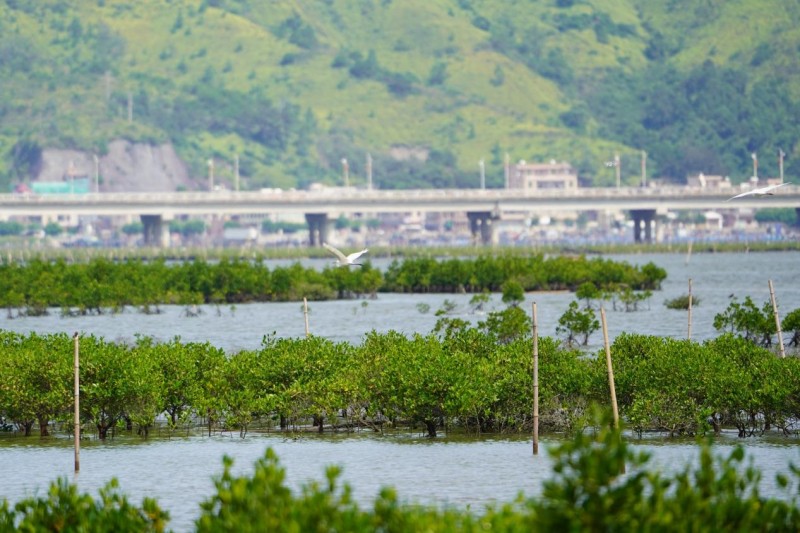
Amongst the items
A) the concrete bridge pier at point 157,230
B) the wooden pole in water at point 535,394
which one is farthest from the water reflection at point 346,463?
the concrete bridge pier at point 157,230

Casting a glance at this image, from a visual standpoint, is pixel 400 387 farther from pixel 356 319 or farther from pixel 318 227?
pixel 318 227

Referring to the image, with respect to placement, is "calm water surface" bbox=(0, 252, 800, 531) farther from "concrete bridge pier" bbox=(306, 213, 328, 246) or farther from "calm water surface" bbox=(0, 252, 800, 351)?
"concrete bridge pier" bbox=(306, 213, 328, 246)

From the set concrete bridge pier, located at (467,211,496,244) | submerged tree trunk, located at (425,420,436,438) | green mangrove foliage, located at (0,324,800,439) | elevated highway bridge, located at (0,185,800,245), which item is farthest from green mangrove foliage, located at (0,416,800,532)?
concrete bridge pier, located at (467,211,496,244)

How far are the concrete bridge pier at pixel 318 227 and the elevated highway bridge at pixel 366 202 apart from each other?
128 inches

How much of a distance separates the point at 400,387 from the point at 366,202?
136388 mm

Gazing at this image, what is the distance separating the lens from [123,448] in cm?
4075

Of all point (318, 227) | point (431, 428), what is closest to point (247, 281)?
point (431, 428)

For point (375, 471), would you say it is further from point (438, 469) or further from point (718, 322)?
point (718, 322)

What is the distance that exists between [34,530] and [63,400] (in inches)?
689

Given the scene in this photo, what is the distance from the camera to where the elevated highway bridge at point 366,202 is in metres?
172

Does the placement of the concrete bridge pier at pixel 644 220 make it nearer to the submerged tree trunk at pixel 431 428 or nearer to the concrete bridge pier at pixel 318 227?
the concrete bridge pier at pixel 318 227

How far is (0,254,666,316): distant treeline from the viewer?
8831 cm

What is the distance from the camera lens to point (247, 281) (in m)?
94.4

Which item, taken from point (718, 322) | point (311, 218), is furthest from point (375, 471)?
point (311, 218)
